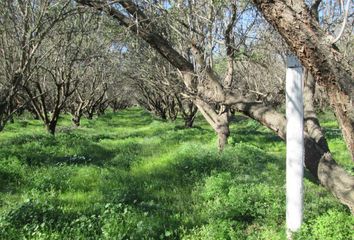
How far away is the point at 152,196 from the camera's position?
9.16 metres

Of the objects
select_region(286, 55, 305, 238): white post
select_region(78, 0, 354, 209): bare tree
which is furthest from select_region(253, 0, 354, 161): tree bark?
select_region(286, 55, 305, 238): white post

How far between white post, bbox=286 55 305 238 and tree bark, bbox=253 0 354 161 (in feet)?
2.52

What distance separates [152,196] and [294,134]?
4914 mm

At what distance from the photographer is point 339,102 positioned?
3.95 metres

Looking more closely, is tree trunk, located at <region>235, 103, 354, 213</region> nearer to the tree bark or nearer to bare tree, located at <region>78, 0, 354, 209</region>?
bare tree, located at <region>78, 0, 354, 209</region>

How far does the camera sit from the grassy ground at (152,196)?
6.61 m

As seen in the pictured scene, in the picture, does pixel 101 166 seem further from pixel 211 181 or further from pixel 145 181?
pixel 211 181

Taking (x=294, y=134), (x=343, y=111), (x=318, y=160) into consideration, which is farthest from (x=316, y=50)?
(x=318, y=160)

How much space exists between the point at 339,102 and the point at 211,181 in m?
Answer: 5.70

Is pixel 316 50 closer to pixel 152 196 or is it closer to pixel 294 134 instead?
pixel 294 134

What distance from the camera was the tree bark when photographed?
152 inches

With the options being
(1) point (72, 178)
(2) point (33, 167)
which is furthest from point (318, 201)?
(2) point (33, 167)

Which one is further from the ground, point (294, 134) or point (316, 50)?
point (316, 50)

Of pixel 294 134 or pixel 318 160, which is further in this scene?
pixel 318 160
